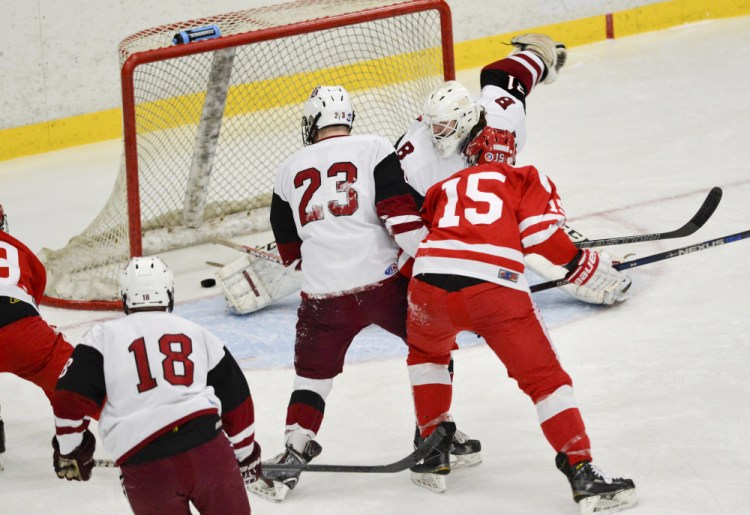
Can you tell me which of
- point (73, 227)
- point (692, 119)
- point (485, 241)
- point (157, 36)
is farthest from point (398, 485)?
point (692, 119)

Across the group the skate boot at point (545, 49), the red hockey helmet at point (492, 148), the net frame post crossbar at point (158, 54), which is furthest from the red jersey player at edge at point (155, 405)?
the skate boot at point (545, 49)

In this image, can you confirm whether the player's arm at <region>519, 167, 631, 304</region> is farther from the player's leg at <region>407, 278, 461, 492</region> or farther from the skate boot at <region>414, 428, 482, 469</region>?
the skate boot at <region>414, 428, 482, 469</region>

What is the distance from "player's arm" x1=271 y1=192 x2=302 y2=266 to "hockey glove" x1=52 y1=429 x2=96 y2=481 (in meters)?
0.94

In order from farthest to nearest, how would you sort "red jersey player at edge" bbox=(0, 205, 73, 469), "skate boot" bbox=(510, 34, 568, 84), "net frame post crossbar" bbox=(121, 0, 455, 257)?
"net frame post crossbar" bbox=(121, 0, 455, 257)
"skate boot" bbox=(510, 34, 568, 84)
"red jersey player at edge" bbox=(0, 205, 73, 469)

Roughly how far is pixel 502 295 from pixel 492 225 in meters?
0.17

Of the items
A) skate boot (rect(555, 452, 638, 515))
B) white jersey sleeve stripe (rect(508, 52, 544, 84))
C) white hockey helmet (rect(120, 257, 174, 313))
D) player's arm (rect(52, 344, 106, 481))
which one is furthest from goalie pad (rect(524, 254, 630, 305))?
player's arm (rect(52, 344, 106, 481))

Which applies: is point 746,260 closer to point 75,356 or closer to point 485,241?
point 485,241

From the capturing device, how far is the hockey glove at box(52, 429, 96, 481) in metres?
2.56

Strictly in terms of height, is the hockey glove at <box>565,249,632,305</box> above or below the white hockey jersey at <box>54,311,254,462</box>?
below

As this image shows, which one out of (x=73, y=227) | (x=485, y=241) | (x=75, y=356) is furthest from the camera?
(x=73, y=227)

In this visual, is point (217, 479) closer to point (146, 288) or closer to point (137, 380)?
point (137, 380)

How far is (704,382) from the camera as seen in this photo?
363 cm

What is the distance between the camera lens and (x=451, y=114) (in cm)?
328

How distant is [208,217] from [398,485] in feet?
8.57
